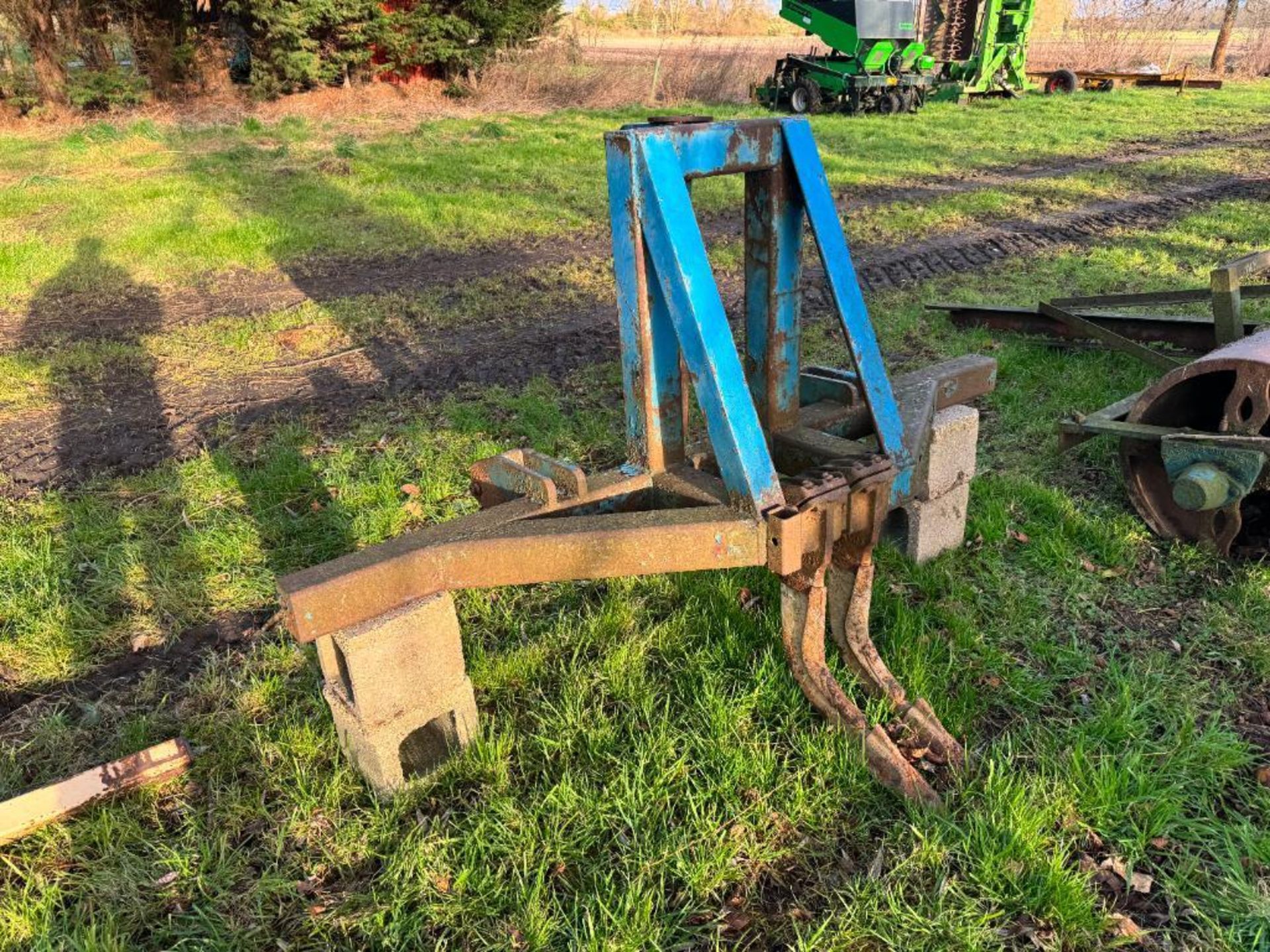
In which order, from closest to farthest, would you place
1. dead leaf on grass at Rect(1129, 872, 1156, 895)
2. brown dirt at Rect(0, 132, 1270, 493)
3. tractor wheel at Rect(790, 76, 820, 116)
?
dead leaf on grass at Rect(1129, 872, 1156, 895) → brown dirt at Rect(0, 132, 1270, 493) → tractor wheel at Rect(790, 76, 820, 116)

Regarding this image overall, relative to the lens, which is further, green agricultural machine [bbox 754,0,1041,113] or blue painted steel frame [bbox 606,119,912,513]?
green agricultural machine [bbox 754,0,1041,113]

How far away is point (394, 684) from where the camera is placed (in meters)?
2.31

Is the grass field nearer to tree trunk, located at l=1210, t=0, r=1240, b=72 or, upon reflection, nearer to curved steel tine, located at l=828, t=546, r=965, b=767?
curved steel tine, located at l=828, t=546, r=965, b=767

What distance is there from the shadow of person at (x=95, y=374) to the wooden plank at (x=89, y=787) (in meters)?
2.38

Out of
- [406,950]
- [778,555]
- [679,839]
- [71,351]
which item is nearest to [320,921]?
[406,950]

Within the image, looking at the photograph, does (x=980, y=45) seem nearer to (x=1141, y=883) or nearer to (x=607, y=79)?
(x=607, y=79)

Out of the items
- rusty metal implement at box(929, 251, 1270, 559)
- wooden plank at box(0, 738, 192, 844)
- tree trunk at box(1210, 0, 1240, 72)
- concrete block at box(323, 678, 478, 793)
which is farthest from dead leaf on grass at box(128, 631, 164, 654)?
tree trunk at box(1210, 0, 1240, 72)

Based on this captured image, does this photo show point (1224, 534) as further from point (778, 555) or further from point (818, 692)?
point (778, 555)

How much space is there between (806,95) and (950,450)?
659 inches

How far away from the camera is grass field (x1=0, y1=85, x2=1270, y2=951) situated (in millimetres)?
2104

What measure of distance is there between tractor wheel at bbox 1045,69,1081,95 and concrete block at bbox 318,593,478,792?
79.4 feet

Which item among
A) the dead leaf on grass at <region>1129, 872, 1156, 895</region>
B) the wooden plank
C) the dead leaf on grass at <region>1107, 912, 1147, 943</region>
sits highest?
the wooden plank

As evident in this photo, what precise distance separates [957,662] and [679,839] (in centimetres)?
117

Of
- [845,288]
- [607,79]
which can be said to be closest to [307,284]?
[845,288]
